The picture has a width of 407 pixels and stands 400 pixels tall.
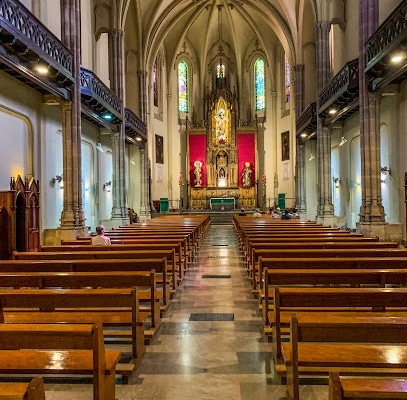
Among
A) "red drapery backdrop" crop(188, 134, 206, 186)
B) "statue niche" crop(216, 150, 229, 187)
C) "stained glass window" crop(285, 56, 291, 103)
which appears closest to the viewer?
"stained glass window" crop(285, 56, 291, 103)

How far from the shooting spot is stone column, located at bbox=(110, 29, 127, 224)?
2170 cm

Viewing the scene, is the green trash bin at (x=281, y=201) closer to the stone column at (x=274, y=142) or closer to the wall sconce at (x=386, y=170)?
the stone column at (x=274, y=142)

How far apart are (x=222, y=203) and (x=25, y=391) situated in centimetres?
3254

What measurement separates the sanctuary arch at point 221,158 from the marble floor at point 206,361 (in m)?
28.6

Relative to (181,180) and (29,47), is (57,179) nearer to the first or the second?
(29,47)

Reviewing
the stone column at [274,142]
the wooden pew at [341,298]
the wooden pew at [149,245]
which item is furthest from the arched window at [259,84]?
the wooden pew at [341,298]

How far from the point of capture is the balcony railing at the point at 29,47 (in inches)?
395

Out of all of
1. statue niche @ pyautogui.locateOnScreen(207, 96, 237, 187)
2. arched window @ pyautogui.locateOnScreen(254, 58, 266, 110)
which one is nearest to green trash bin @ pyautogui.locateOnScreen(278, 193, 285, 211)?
statue niche @ pyautogui.locateOnScreen(207, 96, 237, 187)

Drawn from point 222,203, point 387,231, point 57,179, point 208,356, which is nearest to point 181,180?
point 222,203

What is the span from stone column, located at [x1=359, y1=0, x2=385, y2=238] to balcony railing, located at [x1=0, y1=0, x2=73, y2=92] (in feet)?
31.6

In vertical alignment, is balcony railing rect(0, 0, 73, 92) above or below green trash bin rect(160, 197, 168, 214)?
above

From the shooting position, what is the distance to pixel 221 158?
36688 mm

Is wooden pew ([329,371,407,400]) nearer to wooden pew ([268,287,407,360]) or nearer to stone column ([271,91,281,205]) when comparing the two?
wooden pew ([268,287,407,360])

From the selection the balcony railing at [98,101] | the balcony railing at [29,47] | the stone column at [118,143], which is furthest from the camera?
the stone column at [118,143]
